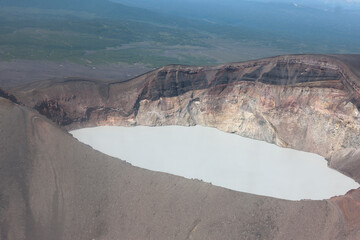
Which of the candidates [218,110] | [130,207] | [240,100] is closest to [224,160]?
[218,110]

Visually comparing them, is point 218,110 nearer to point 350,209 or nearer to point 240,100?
point 240,100

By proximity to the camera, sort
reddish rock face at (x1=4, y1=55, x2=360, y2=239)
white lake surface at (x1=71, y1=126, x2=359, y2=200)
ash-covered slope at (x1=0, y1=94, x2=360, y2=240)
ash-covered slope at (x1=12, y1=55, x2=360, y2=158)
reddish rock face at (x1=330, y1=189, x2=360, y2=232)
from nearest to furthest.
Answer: reddish rock face at (x1=330, y1=189, x2=360, y2=232), ash-covered slope at (x1=0, y1=94, x2=360, y2=240), reddish rock face at (x1=4, y1=55, x2=360, y2=239), white lake surface at (x1=71, y1=126, x2=359, y2=200), ash-covered slope at (x1=12, y1=55, x2=360, y2=158)

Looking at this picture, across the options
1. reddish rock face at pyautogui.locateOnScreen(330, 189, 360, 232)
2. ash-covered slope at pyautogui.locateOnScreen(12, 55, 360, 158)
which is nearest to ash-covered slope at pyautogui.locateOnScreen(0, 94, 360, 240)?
reddish rock face at pyautogui.locateOnScreen(330, 189, 360, 232)

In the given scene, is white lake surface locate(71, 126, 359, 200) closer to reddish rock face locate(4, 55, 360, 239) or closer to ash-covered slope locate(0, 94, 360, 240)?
reddish rock face locate(4, 55, 360, 239)

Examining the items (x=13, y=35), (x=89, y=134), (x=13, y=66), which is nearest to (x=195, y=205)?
(x=89, y=134)

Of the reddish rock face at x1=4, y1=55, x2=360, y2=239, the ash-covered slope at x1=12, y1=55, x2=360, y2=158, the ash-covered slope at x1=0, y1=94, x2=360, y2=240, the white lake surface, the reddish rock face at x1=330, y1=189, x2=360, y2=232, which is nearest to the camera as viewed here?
the reddish rock face at x1=330, y1=189, x2=360, y2=232

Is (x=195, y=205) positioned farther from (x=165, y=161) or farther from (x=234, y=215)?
(x=165, y=161)
